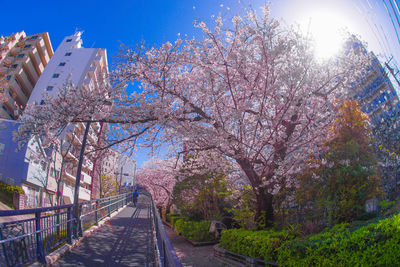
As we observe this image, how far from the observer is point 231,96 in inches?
258

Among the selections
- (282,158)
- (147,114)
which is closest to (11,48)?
(147,114)

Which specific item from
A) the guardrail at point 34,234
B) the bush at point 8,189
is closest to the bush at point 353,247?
the guardrail at point 34,234

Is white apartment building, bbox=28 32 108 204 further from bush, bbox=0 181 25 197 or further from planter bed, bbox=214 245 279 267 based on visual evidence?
planter bed, bbox=214 245 279 267

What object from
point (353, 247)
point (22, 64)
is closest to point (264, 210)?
point (353, 247)

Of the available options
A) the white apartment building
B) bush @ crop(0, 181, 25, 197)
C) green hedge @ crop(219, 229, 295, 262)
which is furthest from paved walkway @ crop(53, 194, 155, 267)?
the white apartment building

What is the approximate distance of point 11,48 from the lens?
36500mm

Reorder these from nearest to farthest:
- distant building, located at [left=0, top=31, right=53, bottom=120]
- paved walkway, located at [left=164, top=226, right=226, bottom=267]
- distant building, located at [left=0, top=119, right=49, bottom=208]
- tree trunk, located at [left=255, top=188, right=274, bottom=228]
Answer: tree trunk, located at [left=255, top=188, right=274, bottom=228] < paved walkway, located at [left=164, top=226, right=226, bottom=267] < distant building, located at [left=0, top=119, right=49, bottom=208] < distant building, located at [left=0, top=31, right=53, bottom=120]

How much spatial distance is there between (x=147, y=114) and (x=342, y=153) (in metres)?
5.56

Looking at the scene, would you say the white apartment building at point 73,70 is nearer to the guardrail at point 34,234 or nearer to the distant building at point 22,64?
the distant building at point 22,64

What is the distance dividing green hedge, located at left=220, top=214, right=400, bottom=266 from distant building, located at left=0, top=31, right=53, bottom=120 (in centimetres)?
3486

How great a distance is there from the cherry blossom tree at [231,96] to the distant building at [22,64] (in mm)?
31209

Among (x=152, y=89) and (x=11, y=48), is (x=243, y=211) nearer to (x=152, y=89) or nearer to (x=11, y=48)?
(x=152, y=89)

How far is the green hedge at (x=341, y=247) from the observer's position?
12.1ft

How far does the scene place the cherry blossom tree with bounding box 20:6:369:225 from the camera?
226 inches
